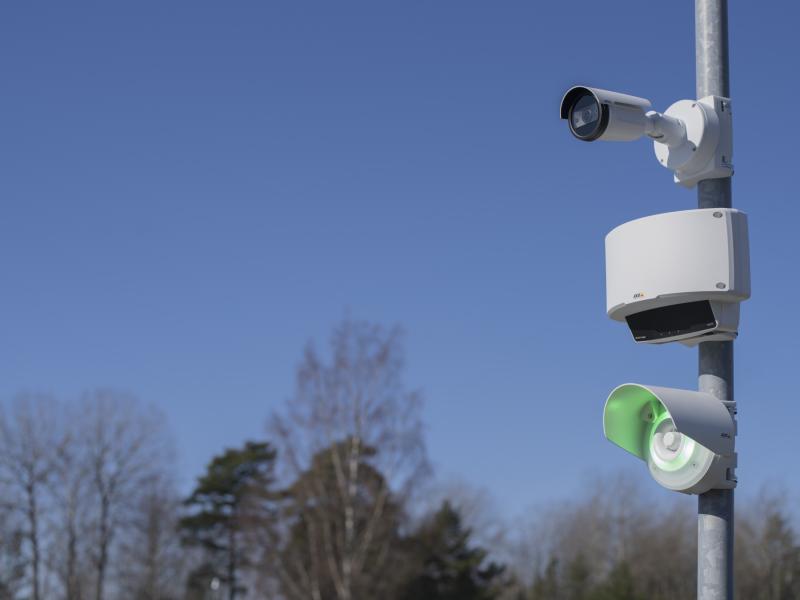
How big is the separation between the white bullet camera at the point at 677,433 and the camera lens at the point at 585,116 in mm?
1046

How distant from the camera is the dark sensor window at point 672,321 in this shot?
428 centimetres

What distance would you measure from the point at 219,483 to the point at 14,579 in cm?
1367

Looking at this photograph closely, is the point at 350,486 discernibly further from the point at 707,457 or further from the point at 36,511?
the point at 707,457

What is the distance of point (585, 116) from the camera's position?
454 centimetres

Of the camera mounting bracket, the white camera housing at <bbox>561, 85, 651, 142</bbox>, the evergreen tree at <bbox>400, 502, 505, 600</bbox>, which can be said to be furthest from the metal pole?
the evergreen tree at <bbox>400, 502, 505, 600</bbox>

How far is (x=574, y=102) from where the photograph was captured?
15.1 ft

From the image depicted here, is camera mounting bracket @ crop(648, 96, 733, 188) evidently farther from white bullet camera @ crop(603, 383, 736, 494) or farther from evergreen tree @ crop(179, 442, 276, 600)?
evergreen tree @ crop(179, 442, 276, 600)

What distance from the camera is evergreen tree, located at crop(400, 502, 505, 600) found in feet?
151

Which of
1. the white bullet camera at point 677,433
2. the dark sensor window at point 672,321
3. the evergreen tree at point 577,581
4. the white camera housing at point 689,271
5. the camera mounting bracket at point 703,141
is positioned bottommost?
the evergreen tree at point 577,581

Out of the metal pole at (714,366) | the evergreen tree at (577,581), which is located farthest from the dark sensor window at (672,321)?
the evergreen tree at (577,581)

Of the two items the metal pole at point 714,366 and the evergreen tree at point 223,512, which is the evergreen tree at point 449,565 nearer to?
the evergreen tree at point 223,512

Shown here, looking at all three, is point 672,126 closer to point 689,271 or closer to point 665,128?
point 665,128

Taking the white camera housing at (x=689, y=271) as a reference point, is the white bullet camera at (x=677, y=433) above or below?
below

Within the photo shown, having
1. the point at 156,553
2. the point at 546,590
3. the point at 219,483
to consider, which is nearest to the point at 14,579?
the point at 156,553
